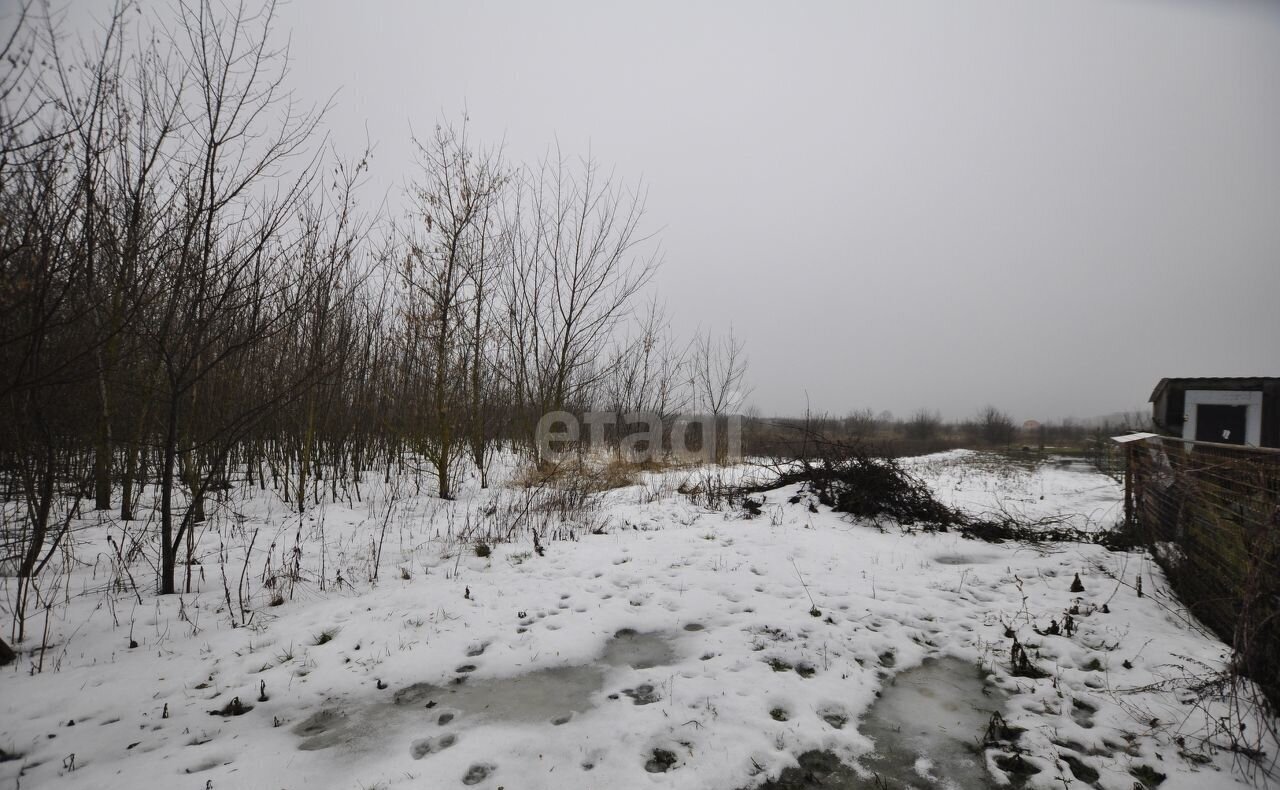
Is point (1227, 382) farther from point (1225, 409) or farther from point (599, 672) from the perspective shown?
point (599, 672)

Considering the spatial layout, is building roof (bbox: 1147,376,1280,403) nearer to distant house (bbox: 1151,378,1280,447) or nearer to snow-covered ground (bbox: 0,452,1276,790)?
distant house (bbox: 1151,378,1280,447)

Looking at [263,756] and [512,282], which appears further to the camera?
[512,282]

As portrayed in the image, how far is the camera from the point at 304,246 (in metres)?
6.68

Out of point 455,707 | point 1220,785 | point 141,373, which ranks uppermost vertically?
point 141,373

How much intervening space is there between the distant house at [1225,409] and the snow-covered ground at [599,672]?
13.6 metres

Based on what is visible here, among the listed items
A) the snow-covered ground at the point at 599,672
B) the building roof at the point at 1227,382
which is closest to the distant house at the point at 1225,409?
the building roof at the point at 1227,382

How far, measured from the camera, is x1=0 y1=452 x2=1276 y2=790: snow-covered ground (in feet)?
7.18

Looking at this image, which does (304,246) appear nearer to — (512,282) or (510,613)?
(512,282)

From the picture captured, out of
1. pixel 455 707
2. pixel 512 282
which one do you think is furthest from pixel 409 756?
pixel 512 282

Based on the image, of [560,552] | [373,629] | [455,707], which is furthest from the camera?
[560,552]

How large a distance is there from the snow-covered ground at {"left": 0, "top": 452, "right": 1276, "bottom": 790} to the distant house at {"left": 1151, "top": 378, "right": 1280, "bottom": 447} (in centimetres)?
1358

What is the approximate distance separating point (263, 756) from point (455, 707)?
83 cm

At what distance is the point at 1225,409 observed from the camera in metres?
13.5

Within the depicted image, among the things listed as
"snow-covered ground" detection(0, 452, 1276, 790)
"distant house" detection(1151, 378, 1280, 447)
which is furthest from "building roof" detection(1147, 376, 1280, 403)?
"snow-covered ground" detection(0, 452, 1276, 790)
